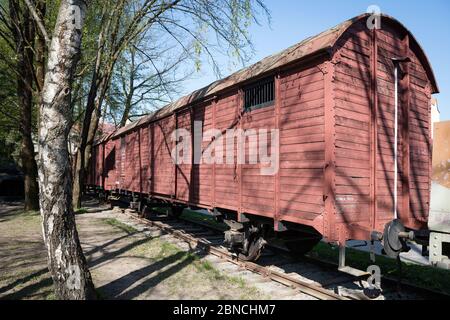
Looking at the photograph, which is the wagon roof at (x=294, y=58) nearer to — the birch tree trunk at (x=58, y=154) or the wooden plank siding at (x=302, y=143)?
the wooden plank siding at (x=302, y=143)

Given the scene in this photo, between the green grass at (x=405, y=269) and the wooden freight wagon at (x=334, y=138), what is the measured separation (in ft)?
3.28

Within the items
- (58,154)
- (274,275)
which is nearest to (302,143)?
(274,275)

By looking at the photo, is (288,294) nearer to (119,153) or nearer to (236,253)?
(236,253)

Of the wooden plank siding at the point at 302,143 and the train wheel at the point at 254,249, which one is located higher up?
the wooden plank siding at the point at 302,143

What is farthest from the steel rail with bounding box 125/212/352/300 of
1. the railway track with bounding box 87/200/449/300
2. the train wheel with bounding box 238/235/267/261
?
the train wheel with bounding box 238/235/267/261

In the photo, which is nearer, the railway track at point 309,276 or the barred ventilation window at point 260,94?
the railway track at point 309,276

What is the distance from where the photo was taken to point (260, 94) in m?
6.52

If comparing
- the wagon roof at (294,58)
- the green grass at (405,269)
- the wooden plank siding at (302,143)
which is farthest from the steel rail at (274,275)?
the wagon roof at (294,58)

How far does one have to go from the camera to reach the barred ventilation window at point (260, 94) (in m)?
6.26

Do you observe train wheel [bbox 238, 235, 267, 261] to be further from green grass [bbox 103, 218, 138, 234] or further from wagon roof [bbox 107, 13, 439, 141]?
green grass [bbox 103, 218, 138, 234]

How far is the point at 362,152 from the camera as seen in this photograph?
17.3ft

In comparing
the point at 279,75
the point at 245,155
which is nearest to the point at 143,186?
the point at 245,155

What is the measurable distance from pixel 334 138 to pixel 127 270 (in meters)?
4.64

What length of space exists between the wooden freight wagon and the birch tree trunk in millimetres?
3217
